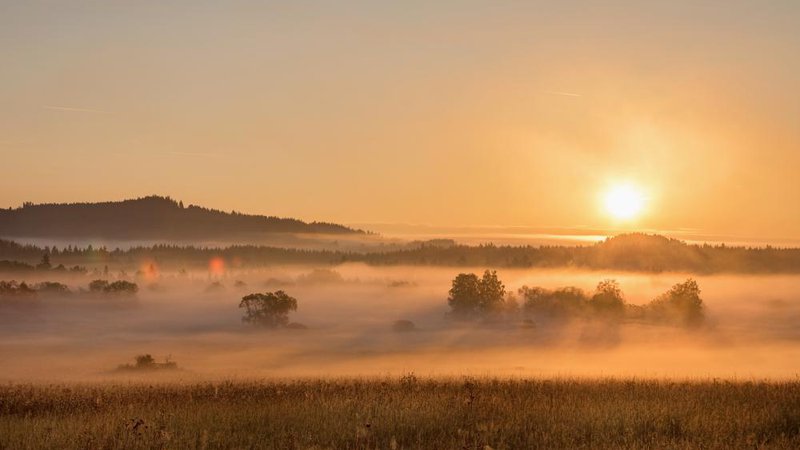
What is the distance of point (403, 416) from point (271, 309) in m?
134

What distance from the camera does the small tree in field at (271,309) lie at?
5802 inches

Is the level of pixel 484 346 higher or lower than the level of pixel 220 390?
lower

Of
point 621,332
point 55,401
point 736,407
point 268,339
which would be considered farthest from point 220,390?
point 621,332

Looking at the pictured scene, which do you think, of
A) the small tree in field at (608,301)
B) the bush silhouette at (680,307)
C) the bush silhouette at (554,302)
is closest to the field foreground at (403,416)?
the bush silhouette at (680,307)

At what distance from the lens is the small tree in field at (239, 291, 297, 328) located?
147 metres

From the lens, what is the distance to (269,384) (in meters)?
24.6

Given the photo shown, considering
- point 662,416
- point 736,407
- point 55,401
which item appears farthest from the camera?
point 55,401

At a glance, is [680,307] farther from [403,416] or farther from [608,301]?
[403,416]

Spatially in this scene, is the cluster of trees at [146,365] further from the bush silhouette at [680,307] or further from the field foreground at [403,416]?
the bush silhouette at [680,307]

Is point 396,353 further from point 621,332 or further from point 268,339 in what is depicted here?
point 621,332

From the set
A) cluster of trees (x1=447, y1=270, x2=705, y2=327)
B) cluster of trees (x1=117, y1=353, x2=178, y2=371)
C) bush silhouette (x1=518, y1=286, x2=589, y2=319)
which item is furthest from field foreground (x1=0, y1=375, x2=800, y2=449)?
bush silhouette (x1=518, y1=286, x2=589, y2=319)

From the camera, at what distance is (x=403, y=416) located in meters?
17.8

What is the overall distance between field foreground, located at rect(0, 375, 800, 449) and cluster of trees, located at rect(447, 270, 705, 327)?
139273 mm

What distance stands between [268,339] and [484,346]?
3561 cm
